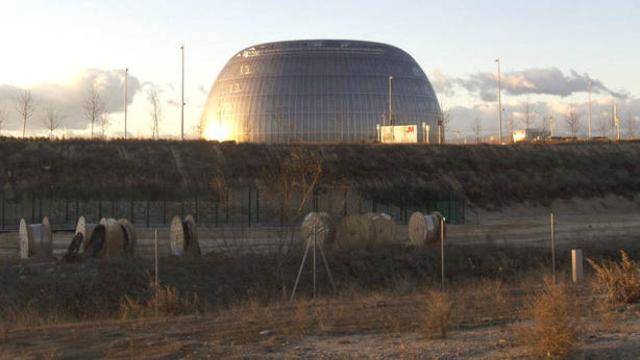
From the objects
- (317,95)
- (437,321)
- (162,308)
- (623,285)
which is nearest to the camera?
(437,321)

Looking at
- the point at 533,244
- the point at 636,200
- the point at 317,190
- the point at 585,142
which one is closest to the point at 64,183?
the point at 317,190

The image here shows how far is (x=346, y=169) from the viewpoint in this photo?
7625cm

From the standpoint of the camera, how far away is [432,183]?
76875 millimetres

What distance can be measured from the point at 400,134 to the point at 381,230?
6886 cm

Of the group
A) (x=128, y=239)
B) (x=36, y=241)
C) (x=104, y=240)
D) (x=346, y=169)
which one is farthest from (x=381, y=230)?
(x=346, y=169)

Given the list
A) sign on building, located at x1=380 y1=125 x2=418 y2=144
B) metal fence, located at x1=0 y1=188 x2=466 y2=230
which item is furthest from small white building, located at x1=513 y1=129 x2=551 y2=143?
metal fence, located at x1=0 y1=188 x2=466 y2=230

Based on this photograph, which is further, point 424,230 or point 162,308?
point 424,230

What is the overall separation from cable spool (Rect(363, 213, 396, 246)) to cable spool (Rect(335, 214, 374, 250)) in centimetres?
14

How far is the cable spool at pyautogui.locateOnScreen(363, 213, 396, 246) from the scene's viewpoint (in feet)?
109

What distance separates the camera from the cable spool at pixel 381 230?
3316 cm

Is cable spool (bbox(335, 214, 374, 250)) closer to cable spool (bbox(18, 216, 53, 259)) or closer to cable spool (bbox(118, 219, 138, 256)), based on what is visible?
cable spool (bbox(118, 219, 138, 256))

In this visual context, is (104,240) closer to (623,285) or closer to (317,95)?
(623,285)

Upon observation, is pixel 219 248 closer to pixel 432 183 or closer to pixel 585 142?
pixel 432 183

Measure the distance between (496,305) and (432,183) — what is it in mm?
61047
